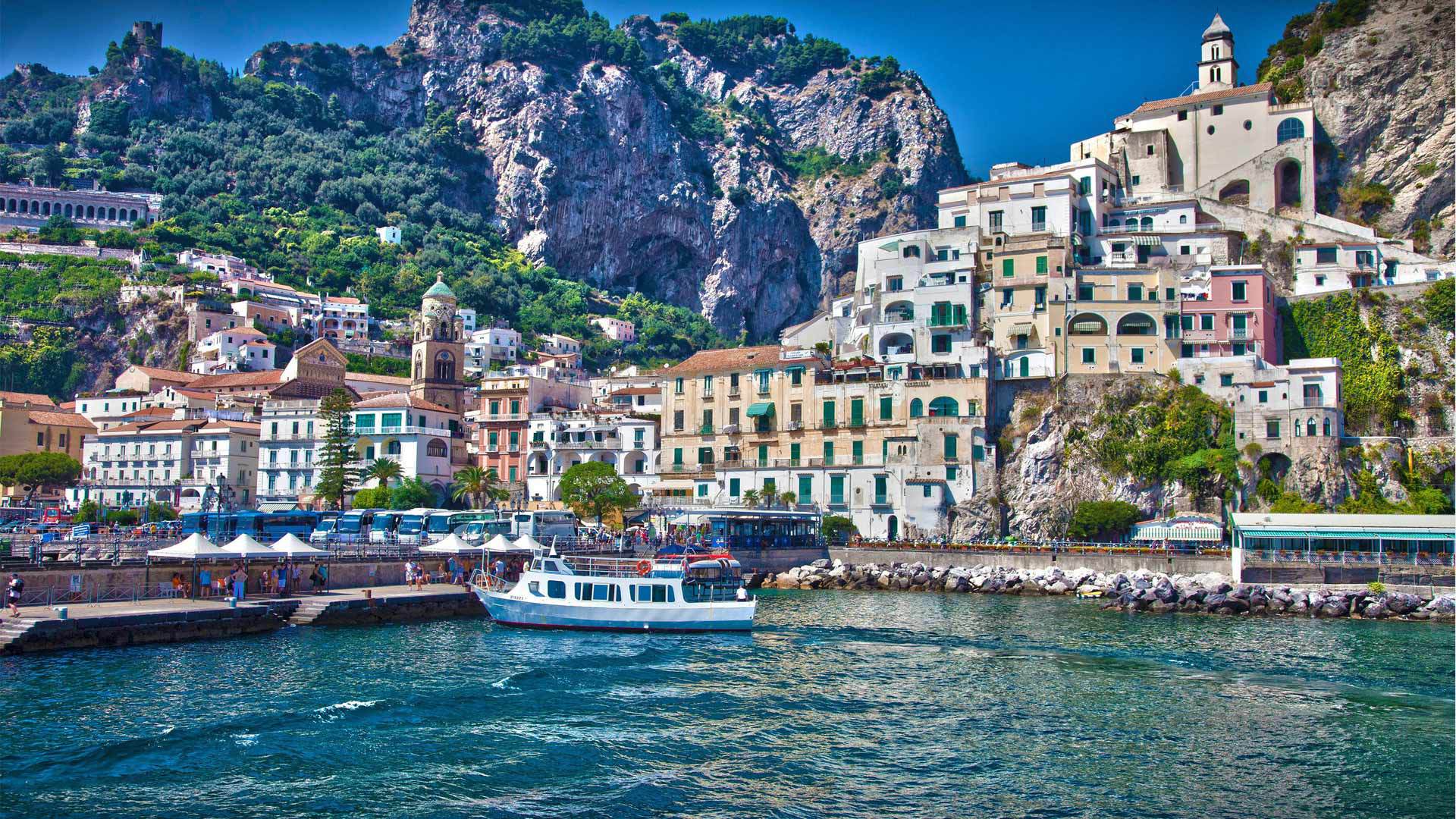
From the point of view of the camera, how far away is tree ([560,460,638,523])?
203ft

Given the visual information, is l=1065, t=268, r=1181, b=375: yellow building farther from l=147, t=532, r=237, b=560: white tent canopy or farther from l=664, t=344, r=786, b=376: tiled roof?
l=147, t=532, r=237, b=560: white tent canopy

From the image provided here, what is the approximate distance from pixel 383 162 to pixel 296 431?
302 ft

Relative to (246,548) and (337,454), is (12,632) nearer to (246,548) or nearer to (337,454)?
(246,548)

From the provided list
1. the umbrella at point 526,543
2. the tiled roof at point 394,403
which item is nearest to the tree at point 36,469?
the tiled roof at point 394,403

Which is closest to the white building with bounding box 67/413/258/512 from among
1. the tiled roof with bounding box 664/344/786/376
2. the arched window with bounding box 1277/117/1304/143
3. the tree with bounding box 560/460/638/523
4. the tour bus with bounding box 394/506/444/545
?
the tour bus with bounding box 394/506/444/545

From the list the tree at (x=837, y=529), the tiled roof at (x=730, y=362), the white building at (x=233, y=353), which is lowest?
the tree at (x=837, y=529)

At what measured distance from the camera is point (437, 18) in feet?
582

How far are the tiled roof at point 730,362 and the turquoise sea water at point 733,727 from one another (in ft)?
104

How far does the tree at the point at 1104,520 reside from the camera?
53594mm

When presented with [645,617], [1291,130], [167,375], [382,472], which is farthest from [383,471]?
[1291,130]

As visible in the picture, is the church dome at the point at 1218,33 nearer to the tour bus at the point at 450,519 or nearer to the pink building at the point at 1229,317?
the pink building at the point at 1229,317

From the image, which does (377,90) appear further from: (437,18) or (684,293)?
(684,293)

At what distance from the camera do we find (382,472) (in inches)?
2731

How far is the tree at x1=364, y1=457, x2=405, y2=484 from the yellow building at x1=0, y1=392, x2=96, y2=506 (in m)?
20.5
